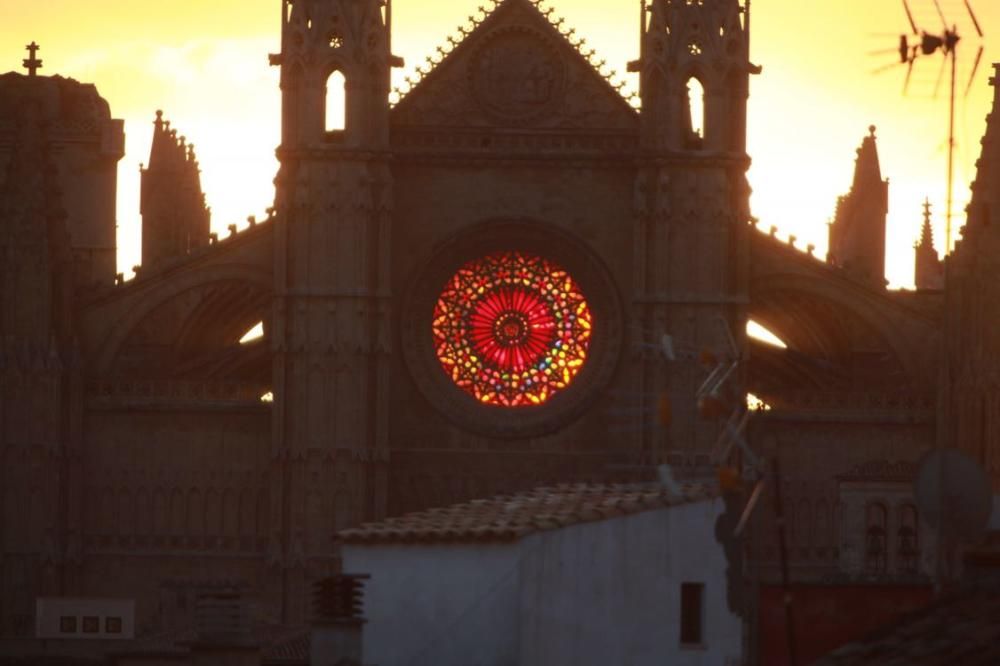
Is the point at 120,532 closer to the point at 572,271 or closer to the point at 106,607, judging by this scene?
the point at 106,607

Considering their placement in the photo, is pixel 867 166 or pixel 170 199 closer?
pixel 170 199

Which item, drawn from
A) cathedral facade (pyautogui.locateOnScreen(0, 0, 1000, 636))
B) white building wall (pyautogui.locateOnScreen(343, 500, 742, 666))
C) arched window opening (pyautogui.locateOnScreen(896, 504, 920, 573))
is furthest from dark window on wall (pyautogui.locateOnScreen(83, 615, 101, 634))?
white building wall (pyautogui.locateOnScreen(343, 500, 742, 666))

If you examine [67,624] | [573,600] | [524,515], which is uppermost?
[524,515]

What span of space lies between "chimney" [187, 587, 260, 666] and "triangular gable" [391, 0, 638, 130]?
26365 millimetres

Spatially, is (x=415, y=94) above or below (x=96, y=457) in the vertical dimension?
above

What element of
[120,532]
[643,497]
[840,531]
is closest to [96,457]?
[120,532]

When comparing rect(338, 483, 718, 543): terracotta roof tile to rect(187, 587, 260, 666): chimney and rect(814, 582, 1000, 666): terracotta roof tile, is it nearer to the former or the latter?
rect(187, 587, 260, 666): chimney

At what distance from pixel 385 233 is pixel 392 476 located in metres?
5.37

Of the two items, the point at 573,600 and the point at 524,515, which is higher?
the point at 524,515

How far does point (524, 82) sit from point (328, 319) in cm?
693

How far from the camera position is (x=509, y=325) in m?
101

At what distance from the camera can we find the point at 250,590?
322 feet

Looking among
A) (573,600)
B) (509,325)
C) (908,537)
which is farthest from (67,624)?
(573,600)

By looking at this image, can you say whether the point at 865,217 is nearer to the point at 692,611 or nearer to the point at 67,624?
the point at 67,624
